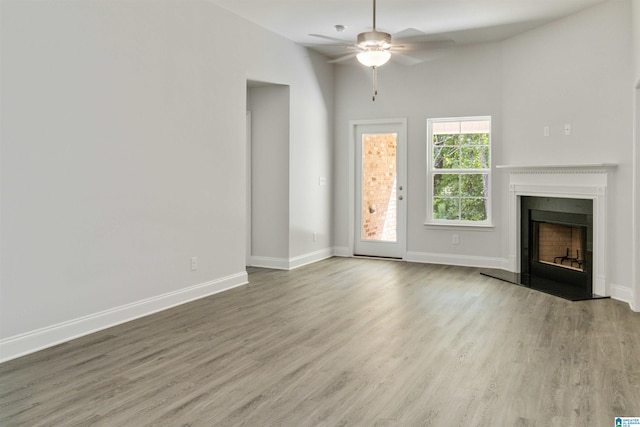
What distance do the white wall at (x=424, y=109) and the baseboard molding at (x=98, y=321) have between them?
3.06 metres

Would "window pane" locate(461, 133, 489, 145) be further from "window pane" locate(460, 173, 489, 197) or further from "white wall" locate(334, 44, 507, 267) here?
"window pane" locate(460, 173, 489, 197)

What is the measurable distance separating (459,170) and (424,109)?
0.98 m

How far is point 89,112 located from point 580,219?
4970 millimetres

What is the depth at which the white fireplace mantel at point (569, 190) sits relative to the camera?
5371 millimetres

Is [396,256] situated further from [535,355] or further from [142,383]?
[142,383]

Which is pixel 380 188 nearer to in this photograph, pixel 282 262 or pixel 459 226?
pixel 459 226

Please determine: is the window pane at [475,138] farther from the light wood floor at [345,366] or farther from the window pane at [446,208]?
the light wood floor at [345,366]

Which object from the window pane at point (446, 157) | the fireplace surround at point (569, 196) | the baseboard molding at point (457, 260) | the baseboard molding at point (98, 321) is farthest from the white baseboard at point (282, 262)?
the fireplace surround at point (569, 196)

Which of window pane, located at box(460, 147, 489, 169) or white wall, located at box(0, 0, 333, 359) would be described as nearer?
white wall, located at box(0, 0, 333, 359)

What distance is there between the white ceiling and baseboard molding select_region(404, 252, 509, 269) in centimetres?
289

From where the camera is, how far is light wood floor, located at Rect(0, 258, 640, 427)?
8.76 ft

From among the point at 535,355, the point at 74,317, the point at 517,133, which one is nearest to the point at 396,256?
the point at 517,133

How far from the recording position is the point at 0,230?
135 inches

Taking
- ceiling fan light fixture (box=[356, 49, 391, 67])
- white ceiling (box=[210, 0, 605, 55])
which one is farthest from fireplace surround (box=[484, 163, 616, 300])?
ceiling fan light fixture (box=[356, 49, 391, 67])
